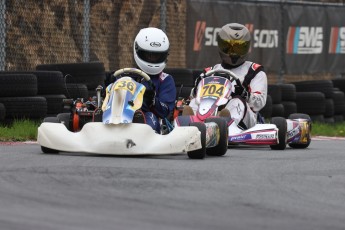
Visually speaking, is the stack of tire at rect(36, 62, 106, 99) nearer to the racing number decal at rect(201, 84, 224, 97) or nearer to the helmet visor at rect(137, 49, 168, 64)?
the racing number decal at rect(201, 84, 224, 97)

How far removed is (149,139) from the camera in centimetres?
950

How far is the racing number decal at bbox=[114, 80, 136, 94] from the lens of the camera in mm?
9844

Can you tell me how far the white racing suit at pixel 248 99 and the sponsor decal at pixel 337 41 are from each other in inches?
340

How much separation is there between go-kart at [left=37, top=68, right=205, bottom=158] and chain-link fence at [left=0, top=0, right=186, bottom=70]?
456cm

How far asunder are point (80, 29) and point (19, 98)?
353 cm

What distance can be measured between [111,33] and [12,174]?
9.44 metres

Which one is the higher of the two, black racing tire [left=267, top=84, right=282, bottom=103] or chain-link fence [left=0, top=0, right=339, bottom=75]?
chain-link fence [left=0, top=0, right=339, bottom=75]

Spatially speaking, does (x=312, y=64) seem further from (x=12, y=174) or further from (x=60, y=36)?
(x=12, y=174)

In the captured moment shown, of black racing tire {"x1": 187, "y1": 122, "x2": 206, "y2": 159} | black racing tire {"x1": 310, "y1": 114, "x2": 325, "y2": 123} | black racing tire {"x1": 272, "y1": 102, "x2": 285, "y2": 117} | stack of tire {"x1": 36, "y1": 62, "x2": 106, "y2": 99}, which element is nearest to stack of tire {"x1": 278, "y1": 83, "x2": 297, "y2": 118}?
black racing tire {"x1": 272, "y1": 102, "x2": 285, "y2": 117}

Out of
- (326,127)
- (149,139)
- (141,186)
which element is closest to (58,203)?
(141,186)

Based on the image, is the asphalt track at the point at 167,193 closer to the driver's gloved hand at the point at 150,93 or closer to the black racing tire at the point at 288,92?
the driver's gloved hand at the point at 150,93

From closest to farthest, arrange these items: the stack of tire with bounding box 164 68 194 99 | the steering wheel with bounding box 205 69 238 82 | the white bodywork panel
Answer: the white bodywork panel < the steering wheel with bounding box 205 69 238 82 < the stack of tire with bounding box 164 68 194 99

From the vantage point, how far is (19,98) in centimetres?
1298

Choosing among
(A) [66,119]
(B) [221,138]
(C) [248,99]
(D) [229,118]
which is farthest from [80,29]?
(B) [221,138]
